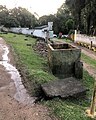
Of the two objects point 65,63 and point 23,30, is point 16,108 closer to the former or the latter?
point 65,63

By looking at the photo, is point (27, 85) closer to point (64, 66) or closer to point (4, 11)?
point (64, 66)

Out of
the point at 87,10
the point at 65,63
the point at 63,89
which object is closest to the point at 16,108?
the point at 63,89

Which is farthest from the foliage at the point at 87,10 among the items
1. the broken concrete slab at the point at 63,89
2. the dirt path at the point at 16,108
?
the dirt path at the point at 16,108

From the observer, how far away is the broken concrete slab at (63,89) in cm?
739

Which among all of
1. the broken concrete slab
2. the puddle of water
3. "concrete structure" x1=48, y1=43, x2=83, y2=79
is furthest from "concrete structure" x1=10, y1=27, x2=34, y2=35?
the broken concrete slab

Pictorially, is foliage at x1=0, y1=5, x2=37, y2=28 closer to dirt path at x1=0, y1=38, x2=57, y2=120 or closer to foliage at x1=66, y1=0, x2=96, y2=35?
foliage at x1=66, y1=0, x2=96, y2=35

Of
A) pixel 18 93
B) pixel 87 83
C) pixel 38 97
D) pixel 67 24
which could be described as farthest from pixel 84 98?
pixel 67 24

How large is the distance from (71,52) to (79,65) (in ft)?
2.14

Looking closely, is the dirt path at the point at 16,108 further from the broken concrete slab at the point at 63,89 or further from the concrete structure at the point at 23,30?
the concrete structure at the point at 23,30

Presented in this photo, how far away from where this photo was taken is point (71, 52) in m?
10.9

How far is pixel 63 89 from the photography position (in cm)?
780

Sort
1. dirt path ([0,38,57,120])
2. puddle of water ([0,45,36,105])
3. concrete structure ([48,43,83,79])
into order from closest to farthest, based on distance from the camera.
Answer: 1. dirt path ([0,38,57,120])
2. puddle of water ([0,45,36,105])
3. concrete structure ([48,43,83,79])

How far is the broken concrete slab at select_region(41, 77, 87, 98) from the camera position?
739 centimetres

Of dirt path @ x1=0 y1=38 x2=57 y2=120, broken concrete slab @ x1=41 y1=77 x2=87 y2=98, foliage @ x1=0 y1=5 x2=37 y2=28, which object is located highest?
foliage @ x1=0 y1=5 x2=37 y2=28
